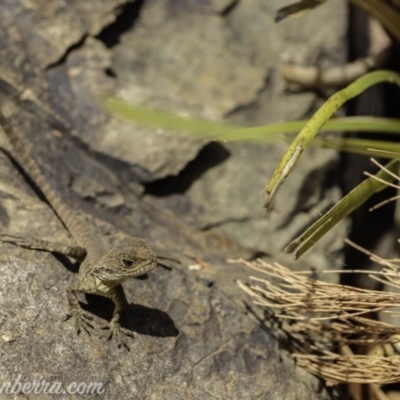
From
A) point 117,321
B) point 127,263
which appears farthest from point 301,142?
point 117,321

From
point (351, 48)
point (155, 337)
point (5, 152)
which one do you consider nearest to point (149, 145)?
A: point (5, 152)

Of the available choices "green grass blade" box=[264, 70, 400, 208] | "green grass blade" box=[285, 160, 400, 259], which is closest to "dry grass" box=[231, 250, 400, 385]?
"green grass blade" box=[285, 160, 400, 259]

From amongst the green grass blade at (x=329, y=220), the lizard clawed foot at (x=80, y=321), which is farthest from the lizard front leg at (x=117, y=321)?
the green grass blade at (x=329, y=220)

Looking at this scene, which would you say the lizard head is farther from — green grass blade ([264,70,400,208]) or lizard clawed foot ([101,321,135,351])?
green grass blade ([264,70,400,208])

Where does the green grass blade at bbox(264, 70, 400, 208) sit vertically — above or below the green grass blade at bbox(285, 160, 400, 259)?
above

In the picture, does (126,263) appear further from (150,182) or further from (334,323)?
(150,182)

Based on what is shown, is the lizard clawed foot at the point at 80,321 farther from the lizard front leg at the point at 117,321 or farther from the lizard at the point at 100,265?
the lizard front leg at the point at 117,321

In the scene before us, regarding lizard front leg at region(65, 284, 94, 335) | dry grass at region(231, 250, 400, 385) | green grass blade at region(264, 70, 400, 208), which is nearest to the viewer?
green grass blade at region(264, 70, 400, 208)
